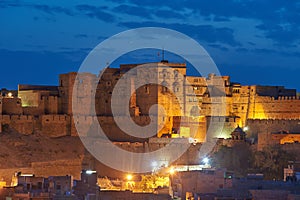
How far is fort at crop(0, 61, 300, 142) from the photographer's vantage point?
4681 cm

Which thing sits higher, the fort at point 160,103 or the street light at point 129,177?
the fort at point 160,103

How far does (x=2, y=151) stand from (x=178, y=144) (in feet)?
35.9

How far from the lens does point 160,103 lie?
50.2m

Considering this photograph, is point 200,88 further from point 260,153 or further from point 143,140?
point 260,153

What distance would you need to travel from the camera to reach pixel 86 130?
157 feet

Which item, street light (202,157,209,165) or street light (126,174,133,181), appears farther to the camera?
street light (202,157,209,165)

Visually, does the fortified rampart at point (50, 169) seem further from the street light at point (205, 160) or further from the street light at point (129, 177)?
the street light at point (205, 160)

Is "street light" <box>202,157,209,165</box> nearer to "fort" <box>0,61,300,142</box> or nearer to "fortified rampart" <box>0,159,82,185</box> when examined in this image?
"fort" <box>0,61,300,142</box>

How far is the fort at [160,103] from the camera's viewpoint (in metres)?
46.8

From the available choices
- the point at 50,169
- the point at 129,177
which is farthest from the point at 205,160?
the point at 50,169

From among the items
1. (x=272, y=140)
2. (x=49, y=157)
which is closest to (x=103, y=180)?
(x=49, y=157)

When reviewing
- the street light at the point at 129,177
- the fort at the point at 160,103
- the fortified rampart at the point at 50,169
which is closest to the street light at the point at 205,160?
the fort at the point at 160,103

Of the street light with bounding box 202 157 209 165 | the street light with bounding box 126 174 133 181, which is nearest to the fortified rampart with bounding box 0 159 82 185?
the street light with bounding box 126 174 133 181

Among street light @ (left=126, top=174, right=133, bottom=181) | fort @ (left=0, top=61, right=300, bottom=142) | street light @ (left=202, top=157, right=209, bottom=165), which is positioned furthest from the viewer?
fort @ (left=0, top=61, right=300, bottom=142)
